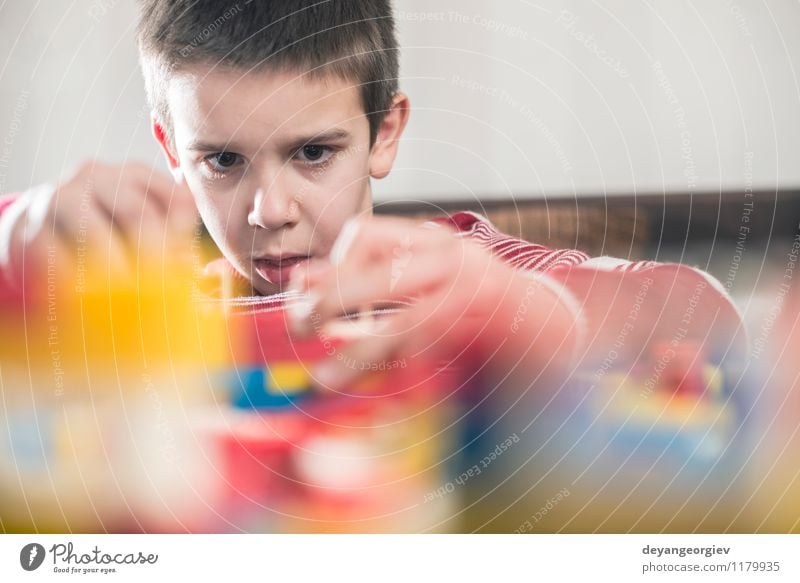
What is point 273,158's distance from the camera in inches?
27.4

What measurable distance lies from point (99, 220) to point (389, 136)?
0.77 ft

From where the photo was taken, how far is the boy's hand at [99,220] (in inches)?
28.6

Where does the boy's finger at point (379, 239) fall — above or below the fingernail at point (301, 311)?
above

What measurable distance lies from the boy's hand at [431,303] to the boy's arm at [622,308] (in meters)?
0.01

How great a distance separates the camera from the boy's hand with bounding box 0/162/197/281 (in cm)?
73

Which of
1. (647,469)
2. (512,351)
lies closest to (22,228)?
(512,351)
